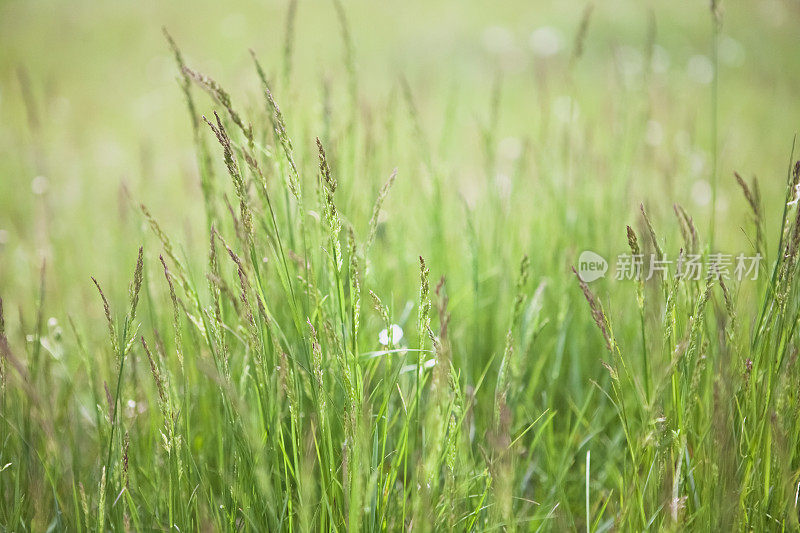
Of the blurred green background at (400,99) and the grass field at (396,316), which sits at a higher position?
the blurred green background at (400,99)

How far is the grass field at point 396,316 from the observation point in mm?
756

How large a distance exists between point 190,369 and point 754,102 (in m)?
4.03

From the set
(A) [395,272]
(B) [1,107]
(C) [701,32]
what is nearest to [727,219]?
(A) [395,272]

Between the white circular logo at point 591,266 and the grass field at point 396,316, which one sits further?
the white circular logo at point 591,266

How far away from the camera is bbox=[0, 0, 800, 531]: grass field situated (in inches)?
29.8

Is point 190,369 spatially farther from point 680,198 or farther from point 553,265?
point 680,198

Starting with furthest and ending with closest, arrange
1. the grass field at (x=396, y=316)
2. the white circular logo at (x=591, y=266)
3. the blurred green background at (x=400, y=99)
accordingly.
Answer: the blurred green background at (x=400, y=99)
the white circular logo at (x=591, y=266)
the grass field at (x=396, y=316)

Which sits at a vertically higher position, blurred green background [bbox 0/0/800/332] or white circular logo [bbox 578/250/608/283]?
blurred green background [bbox 0/0/800/332]

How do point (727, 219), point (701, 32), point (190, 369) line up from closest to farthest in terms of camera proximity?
point (190, 369) → point (727, 219) → point (701, 32)

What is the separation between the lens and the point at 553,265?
1.58 m

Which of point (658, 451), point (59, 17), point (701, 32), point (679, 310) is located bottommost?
point (658, 451)

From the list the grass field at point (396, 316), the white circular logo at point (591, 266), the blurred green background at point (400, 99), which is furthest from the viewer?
the blurred green background at point (400, 99)

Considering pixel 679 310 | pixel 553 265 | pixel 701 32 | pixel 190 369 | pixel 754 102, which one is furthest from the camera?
pixel 701 32

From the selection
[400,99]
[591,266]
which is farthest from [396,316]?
[400,99]
